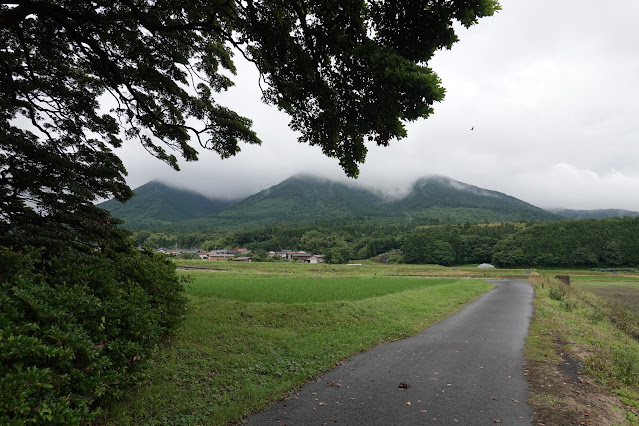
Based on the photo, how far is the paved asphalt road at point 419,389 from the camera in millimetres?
5203

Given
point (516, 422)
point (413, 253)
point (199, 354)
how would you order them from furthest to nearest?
1. point (413, 253)
2. point (199, 354)
3. point (516, 422)

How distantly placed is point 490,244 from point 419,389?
109m

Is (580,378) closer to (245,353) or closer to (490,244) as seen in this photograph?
(245,353)

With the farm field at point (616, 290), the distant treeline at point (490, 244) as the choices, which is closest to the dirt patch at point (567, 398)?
the farm field at point (616, 290)

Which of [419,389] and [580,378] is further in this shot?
[580,378]

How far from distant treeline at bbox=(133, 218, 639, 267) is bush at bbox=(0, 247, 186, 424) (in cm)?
7535

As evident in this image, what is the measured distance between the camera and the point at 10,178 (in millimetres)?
5977

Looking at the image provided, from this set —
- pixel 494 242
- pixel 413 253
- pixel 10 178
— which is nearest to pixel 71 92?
pixel 10 178

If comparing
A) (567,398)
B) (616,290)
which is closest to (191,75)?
(567,398)

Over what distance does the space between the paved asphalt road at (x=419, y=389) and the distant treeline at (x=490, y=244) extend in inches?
2966

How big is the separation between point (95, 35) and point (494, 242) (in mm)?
112688

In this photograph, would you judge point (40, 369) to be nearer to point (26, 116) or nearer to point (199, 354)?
point (199, 354)

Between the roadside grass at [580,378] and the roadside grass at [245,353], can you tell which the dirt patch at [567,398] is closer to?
the roadside grass at [580,378]

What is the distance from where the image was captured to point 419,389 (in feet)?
20.8
